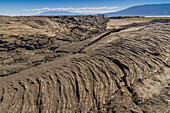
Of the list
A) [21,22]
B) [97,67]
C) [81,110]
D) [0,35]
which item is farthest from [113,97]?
[21,22]

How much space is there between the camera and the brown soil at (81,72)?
461 cm

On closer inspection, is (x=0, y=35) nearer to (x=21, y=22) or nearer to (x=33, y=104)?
(x=21, y=22)

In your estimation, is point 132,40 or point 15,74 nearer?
A: point 15,74

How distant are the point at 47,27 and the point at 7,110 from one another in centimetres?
753

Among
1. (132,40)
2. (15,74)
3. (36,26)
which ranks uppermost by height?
(36,26)

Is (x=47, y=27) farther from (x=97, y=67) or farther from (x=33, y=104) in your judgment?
(x=33, y=104)

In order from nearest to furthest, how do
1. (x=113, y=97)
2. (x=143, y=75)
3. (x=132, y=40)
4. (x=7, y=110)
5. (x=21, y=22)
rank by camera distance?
(x=7, y=110) < (x=113, y=97) < (x=143, y=75) < (x=132, y=40) < (x=21, y=22)

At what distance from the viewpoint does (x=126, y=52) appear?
7121 millimetres

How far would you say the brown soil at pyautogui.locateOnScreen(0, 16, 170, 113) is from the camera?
461 centimetres

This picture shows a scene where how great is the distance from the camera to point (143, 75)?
19.4 ft

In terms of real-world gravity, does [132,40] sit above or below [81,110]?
A: above

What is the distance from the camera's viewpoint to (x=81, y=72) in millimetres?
5852

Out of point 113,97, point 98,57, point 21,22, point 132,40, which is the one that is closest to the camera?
point 113,97

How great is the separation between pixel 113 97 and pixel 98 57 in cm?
254
